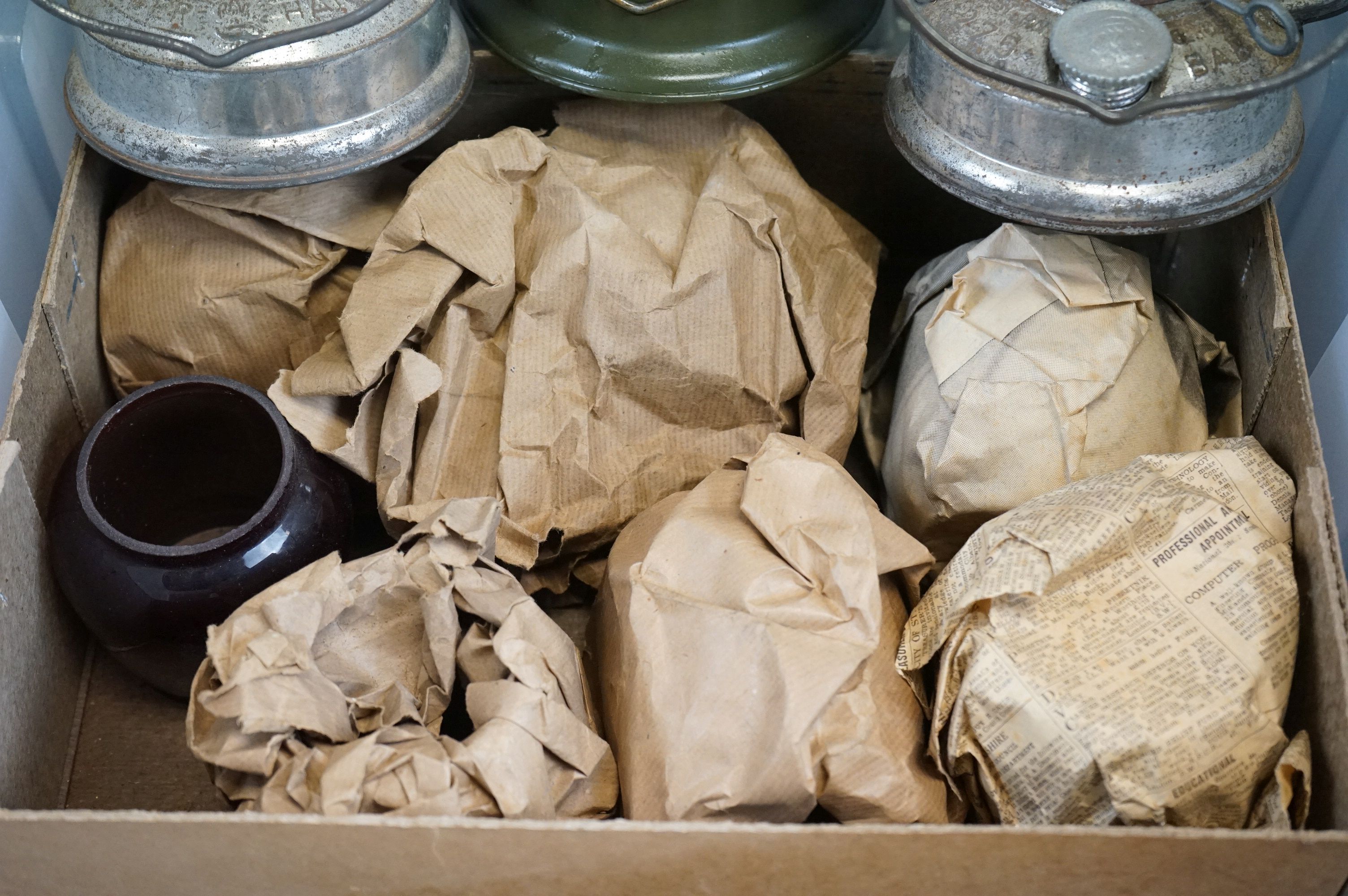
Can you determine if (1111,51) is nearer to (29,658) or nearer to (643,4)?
(643,4)

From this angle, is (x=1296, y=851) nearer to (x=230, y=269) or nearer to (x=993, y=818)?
(x=993, y=818)

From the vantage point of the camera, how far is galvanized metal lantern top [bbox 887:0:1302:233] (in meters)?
0.79

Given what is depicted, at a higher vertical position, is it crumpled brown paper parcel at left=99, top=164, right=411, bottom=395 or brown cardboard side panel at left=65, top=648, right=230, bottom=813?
crumpled brown paper parcel at left=99, top=164, right=411, bottom=395

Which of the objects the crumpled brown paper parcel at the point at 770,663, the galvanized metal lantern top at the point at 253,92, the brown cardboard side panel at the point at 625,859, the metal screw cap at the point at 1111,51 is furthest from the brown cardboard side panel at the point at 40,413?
the metal screw cap at the point at 1111,51

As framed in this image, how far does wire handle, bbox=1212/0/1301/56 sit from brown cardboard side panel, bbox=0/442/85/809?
33.6 inches

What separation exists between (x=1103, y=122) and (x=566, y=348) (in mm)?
406

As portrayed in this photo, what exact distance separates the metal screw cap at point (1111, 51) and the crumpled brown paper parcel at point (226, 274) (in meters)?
0.53

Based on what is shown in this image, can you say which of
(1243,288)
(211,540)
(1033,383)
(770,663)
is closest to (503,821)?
(770,663)

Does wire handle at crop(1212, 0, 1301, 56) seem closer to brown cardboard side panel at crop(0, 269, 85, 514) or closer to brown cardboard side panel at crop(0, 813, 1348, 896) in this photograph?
brown cardboard side panel at crop(0, 813, 1348, 896)

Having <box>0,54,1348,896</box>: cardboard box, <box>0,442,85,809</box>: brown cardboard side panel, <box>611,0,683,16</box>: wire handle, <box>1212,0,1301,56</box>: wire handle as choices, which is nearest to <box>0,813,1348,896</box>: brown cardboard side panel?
<box>0,54,1348,896</box>: cardboard box

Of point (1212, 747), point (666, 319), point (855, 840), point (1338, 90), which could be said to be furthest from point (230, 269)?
point (1338, 90)

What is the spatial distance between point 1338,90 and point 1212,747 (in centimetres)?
62

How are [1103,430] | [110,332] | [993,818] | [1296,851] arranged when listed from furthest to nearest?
[110,332] → [1103,430] → [993,818] → [1296,851]

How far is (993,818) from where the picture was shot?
0.77m
